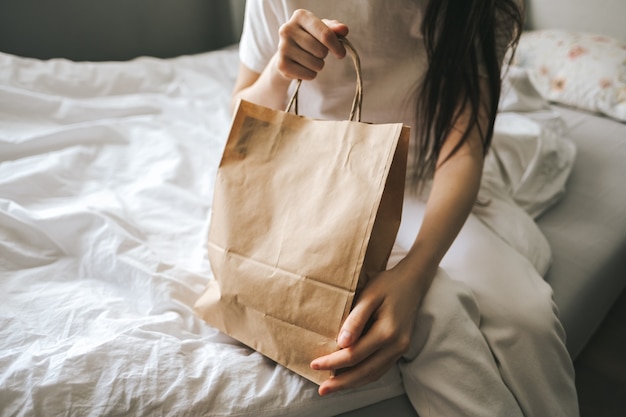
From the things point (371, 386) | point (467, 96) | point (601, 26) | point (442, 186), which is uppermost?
point (601, 26)

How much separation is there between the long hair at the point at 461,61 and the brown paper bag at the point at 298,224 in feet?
0.76

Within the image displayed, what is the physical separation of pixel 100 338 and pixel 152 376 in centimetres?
8

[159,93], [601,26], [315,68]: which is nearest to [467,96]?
[315,68]

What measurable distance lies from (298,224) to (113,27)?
1441 mm

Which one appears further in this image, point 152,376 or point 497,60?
point 497,60

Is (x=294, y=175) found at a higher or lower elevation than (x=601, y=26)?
lower

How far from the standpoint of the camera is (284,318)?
0.45m

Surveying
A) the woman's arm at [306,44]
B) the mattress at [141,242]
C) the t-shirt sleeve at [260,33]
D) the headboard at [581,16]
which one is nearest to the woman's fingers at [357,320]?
the mattress at [141,242]

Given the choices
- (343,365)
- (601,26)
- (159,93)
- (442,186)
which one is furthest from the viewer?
(601,26)

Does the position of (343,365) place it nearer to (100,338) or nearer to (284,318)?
(284,318)

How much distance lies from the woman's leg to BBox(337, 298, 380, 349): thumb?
0.10 metres

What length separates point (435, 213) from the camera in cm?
58

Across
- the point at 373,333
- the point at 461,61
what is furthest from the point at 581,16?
the point at 373,333

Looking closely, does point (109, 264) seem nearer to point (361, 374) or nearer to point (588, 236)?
point (361, 374)
